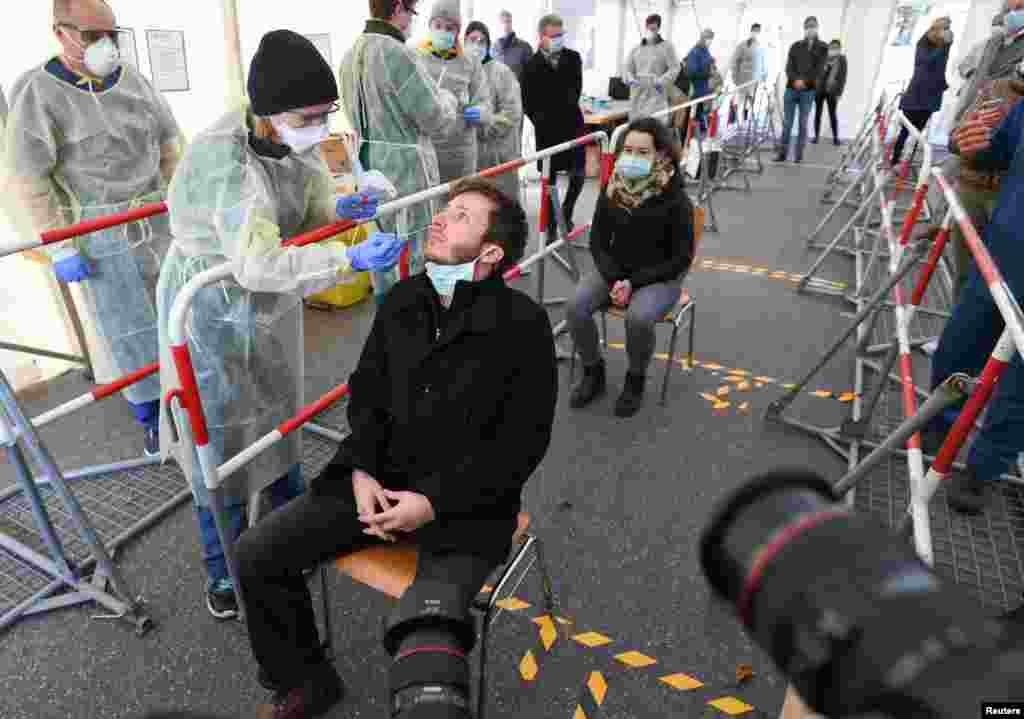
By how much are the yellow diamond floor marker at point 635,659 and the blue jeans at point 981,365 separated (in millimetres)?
1312

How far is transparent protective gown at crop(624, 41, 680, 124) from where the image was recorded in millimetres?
6395

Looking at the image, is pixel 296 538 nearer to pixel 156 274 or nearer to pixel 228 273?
pixel 228 273

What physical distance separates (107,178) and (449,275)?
58.6 inches

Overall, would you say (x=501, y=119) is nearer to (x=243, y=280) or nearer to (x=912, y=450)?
(x=243, y=280)

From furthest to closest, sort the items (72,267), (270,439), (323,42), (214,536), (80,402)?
(323,42)
(72,267)
(80,402)
(214,536)
(270,439)

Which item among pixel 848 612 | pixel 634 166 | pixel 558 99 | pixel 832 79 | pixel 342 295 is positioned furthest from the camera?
pixel 832 79

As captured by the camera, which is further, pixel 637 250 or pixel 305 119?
pixel 637 250

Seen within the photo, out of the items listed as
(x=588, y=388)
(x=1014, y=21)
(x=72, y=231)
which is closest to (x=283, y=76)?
(x=72, y=231)

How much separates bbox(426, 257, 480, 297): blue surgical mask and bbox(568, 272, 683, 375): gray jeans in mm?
1308

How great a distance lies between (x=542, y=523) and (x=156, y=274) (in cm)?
169

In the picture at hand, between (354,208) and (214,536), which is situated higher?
(354,208)

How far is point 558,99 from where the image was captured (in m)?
4.88

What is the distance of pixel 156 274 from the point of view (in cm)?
231

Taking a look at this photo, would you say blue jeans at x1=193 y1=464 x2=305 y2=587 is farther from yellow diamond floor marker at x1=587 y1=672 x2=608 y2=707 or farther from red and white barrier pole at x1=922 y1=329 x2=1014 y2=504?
red and white barrier pole at x1=922 y1=329 x2=1014 y2=504
